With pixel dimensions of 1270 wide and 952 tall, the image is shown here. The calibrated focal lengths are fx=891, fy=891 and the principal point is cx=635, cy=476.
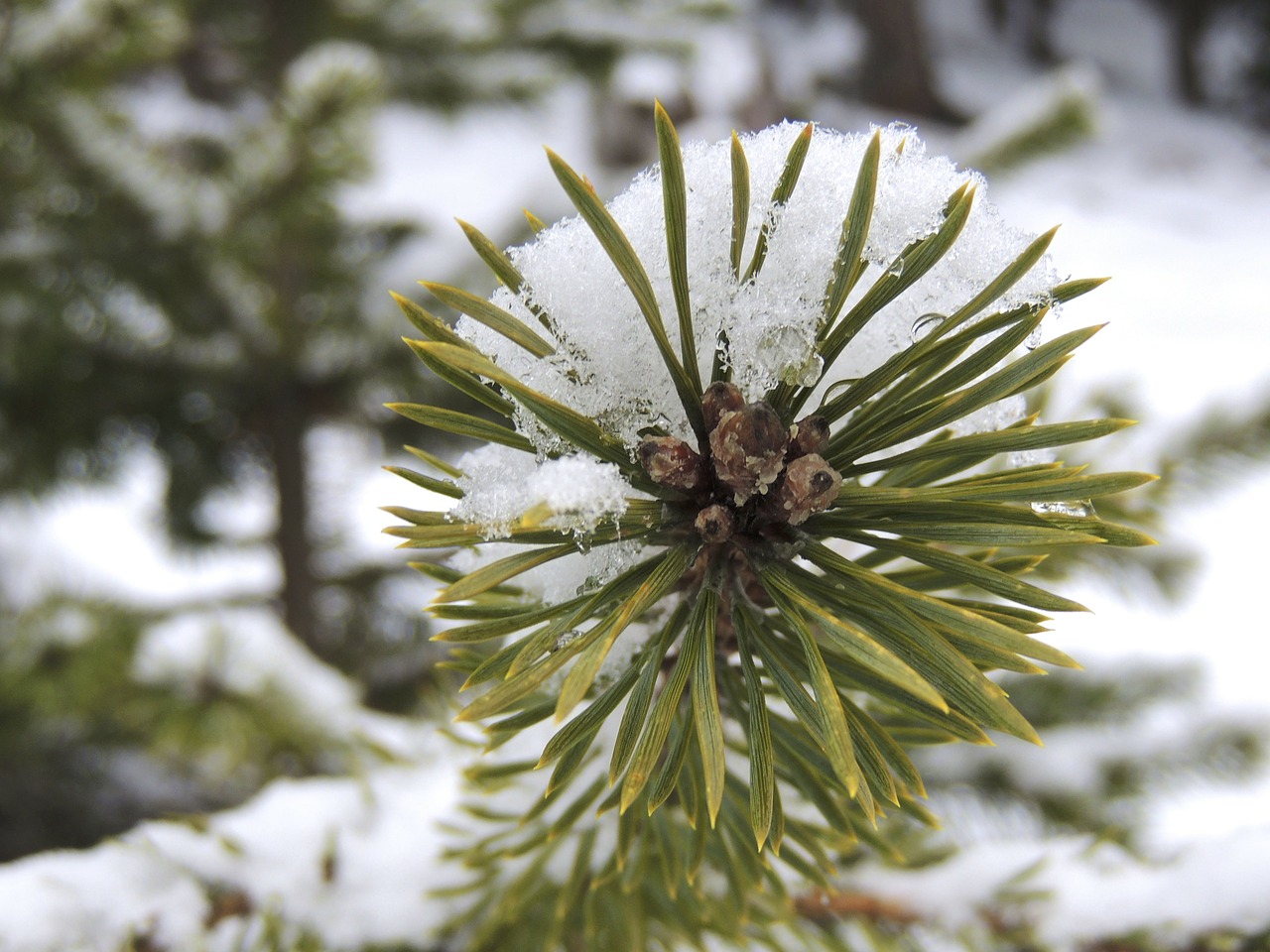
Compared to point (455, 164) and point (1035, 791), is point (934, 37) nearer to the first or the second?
point (455, 164)

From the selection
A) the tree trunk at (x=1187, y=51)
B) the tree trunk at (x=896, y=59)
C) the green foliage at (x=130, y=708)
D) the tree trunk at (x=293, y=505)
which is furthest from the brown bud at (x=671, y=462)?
the tree trunk at (x=1187, y=51)

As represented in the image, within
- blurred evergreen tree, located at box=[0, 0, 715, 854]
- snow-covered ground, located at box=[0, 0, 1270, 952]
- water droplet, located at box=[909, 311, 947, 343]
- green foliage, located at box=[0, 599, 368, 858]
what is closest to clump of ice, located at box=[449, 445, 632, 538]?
water droplet, located at box=[909, 311, 947, 343]

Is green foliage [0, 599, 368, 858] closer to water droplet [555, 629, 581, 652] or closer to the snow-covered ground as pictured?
the snow-covered ground

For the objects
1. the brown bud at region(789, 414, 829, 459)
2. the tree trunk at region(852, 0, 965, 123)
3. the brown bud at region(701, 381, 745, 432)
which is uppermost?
the tree trunk at region(852, 0, 965, 123)

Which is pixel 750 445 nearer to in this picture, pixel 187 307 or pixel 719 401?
pixel 719 401

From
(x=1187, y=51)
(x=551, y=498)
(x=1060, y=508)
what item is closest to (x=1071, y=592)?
(x=1060, y=508)
